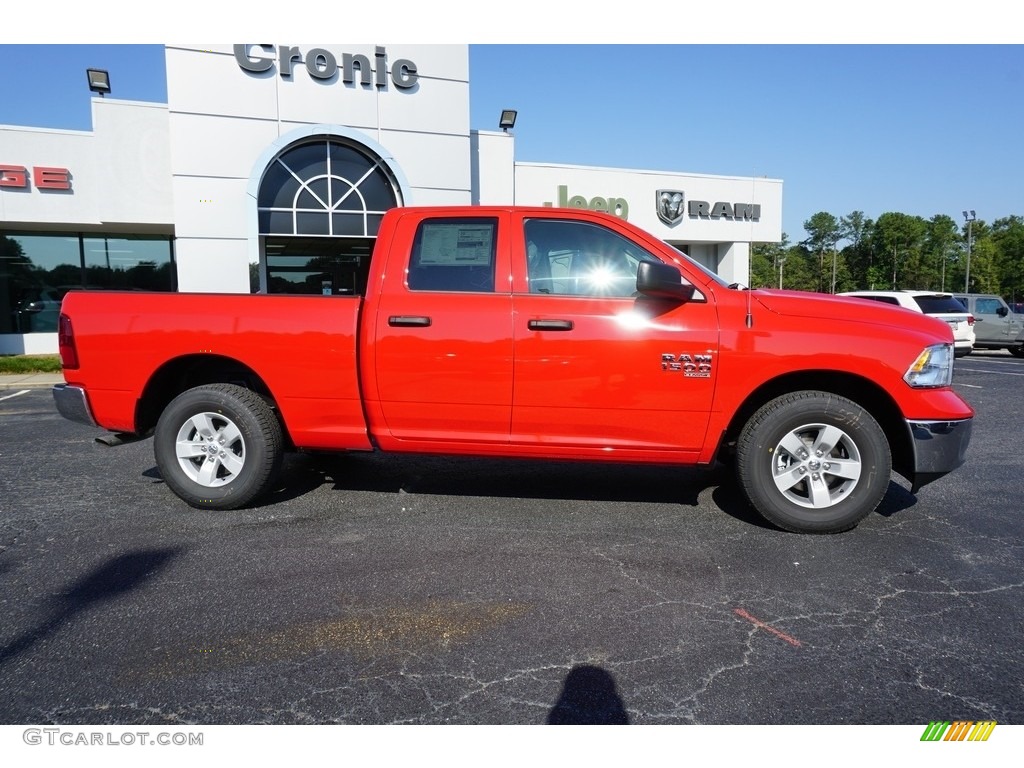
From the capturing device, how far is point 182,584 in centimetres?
342

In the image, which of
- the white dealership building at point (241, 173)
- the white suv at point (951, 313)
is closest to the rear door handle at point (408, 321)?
the white dealership building at point (241, 173)

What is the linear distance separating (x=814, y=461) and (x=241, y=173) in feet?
44.0

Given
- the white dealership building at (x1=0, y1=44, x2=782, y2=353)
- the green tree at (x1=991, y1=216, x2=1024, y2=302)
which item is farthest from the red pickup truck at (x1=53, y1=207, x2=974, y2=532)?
the green tree at (x1=991, y1=216, x2=1024, y2=302)

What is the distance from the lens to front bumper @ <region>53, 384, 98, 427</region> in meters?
4.61

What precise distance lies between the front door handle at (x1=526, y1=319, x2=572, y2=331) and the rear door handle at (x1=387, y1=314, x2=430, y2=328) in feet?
2.18

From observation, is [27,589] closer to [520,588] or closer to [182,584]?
[182,584]

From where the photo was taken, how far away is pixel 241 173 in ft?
46.1

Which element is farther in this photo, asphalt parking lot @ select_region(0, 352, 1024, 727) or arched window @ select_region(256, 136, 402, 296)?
arched window @ select_region(256, 136, 402, 296)

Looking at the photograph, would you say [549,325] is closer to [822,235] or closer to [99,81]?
[99,81]

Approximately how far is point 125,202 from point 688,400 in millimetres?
15720

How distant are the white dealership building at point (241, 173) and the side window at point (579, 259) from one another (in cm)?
1124

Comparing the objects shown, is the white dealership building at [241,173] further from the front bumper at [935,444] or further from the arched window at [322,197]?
the front bumper at [935,444]

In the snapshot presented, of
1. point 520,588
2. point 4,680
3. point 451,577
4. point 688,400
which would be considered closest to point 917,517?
point 688,400
